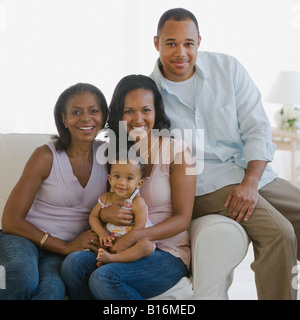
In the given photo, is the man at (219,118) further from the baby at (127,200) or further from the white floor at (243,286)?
the white floor at (243,286)

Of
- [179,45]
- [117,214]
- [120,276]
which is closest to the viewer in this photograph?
[120,276]

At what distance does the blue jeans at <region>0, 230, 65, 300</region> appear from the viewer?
4.99 feet

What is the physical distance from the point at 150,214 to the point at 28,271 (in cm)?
46

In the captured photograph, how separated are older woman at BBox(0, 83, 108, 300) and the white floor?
0.98m

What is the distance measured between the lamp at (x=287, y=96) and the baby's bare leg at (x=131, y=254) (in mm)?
2137

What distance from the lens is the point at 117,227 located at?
1.70m

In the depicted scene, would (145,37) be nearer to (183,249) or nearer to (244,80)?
(244,80)

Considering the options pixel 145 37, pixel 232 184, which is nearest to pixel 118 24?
pixel 145 37

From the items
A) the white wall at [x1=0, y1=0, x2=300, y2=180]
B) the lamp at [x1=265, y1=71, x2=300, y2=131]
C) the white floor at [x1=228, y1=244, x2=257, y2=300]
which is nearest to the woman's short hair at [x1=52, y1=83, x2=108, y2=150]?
the white floor at [x1=228, y1=244, x2=257, y2=300]

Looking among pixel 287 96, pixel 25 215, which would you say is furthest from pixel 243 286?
pixel 287 96

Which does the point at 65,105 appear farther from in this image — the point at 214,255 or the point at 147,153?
the point at 214,255

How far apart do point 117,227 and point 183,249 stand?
249mm

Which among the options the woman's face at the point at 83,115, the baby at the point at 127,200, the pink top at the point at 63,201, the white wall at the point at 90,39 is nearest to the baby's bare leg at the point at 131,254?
the baby at the point at 127,200

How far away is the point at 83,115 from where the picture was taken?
5.76 feet
